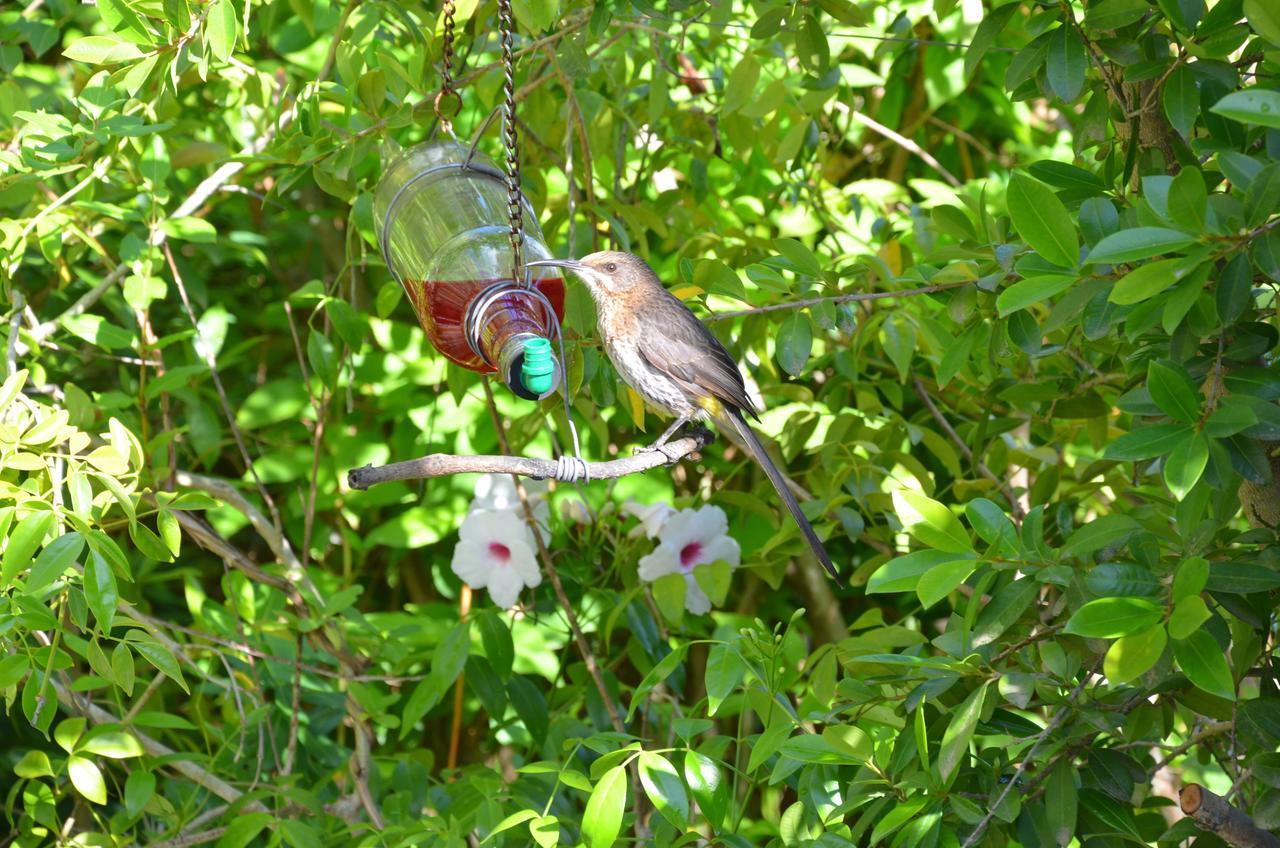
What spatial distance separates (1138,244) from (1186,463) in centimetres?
27

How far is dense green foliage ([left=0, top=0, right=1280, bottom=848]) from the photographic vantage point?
1.68 meters

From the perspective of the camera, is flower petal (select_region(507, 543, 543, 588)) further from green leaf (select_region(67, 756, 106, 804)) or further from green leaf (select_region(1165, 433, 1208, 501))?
green leaf (select_region(1165, 433, 1208, 501))

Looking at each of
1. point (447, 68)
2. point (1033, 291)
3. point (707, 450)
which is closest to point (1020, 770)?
point (1033, 291)

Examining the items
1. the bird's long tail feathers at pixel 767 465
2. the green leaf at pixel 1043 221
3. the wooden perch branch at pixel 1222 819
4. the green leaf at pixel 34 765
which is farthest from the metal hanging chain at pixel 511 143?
→ the green leaf at pixel 34 765

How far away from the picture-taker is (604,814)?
5.45 ft

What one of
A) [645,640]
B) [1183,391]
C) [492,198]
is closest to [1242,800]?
[1183,391]

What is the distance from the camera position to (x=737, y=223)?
339 centimetres

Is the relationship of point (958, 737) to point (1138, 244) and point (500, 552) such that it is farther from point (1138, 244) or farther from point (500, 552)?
point (500, 552)

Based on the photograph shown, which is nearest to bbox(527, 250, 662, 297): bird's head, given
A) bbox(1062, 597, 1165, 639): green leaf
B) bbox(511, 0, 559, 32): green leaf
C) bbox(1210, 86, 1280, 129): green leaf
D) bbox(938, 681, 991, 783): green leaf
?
bbox(511, 0, 559, 32): green leaf

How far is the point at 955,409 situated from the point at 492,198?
1322mm

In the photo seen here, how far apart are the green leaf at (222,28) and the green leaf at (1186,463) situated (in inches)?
52.3

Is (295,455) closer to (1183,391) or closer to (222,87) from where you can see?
(222,87)

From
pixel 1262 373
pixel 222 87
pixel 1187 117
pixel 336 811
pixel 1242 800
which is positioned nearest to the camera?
pixel 1262 373

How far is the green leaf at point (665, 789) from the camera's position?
1.72m
